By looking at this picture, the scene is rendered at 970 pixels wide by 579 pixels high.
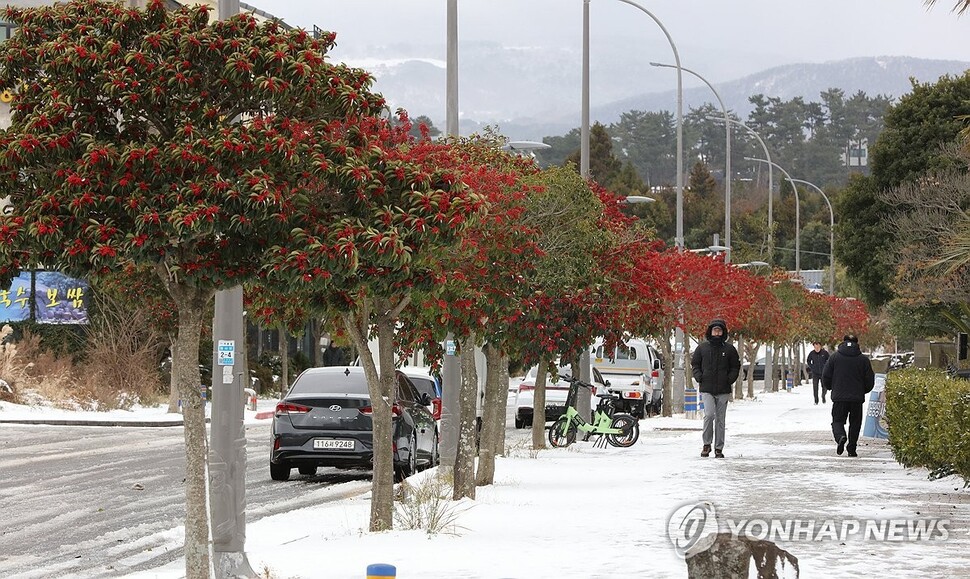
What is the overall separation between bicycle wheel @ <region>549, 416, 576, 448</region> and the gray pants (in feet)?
10.7

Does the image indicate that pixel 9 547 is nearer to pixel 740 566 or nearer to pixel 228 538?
pixel 228 538

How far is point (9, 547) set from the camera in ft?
44.9

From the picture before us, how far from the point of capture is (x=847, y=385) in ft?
Answer: 73.4

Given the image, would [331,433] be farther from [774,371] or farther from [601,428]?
[774,371]

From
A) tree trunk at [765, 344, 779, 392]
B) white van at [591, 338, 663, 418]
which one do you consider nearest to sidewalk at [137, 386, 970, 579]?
white van at [591, 338, 663, 418]

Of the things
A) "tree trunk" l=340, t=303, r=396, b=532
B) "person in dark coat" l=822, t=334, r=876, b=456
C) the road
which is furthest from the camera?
"person in dark coat" l=822, t=334, r=876, b=456

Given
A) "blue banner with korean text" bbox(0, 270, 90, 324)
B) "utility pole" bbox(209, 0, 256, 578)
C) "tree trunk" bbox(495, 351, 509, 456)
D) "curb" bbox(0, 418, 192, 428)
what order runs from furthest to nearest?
"blue banner with korean text" bbox(0, 270, 90, 324)
"curb" bbox(0, 418, 192, 428)
"tree trunk" bbox(495, 351, 509, 456)
"utility pole" bbox(209, 0, 256, 578)

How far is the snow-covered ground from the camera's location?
1098 centimetres

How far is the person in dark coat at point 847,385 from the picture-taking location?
2233 centimetres

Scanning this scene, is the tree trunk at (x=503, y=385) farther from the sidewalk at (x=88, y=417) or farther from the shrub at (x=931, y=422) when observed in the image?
the sidewalk at (x=88, y=417)

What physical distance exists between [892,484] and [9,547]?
9829mm

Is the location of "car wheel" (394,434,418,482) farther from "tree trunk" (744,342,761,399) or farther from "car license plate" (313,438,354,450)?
"tree trunk" (744,342,761,399)

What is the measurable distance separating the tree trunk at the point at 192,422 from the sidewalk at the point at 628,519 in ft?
4.04

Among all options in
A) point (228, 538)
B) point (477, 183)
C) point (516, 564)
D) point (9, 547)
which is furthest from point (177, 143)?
point (477, 183)
